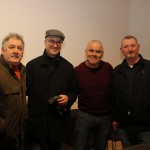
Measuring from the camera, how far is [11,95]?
1.94 m

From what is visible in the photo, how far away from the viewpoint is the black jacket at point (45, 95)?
224cm

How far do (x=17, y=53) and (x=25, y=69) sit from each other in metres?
0.24

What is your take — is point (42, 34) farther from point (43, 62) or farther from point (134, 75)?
point (134, 75)

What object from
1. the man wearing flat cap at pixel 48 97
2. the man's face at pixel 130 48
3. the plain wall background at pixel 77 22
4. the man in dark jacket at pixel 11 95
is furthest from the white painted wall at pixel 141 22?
the man in dark jacket at pixel 11 95

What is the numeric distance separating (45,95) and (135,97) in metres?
0.84

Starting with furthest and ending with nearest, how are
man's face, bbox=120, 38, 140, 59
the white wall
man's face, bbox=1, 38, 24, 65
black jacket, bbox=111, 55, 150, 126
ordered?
the white wall, man's face, bbox=120, 38, 140, 59, black jacket, bbox=111, 55, 150, 126, man's face, bbox=1, 38, 24, 65

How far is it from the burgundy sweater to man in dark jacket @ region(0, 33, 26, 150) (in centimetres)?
70

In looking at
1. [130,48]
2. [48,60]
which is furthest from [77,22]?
[48,60]

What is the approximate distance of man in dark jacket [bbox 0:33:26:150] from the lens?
1.89 meters

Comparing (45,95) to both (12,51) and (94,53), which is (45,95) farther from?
(94,53)

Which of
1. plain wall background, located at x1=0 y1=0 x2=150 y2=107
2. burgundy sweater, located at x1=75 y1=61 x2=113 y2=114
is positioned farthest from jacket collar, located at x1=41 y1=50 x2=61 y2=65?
plain wall background, located at x1=0 y1=0 x2=150 y2=107

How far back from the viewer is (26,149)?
248 cm

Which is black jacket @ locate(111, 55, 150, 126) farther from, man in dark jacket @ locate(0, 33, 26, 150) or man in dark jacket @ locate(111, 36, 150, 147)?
man in dark jacket @ locate(0, 33, 26, 150)

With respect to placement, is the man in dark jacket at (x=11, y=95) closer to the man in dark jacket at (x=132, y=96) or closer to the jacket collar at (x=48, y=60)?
the jacket collar at (x=48, y=60)
